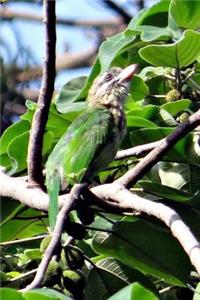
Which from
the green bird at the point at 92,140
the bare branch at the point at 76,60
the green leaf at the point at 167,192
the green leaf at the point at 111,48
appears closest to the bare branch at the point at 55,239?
the green bird at the point at 92,140

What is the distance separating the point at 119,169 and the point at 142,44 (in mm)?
335

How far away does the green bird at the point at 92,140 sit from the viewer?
97.5 inches

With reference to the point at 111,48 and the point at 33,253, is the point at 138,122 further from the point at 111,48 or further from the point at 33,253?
the point at 33,253

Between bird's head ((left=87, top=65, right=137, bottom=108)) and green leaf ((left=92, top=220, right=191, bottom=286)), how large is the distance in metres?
0.48

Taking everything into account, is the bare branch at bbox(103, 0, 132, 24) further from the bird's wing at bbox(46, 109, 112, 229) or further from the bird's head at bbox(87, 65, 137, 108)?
the bird's wing at bbox(46, 109, 112, 229)

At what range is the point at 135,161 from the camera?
2535mm

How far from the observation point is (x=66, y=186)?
2480 mm

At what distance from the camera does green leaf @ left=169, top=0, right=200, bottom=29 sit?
2596 mm

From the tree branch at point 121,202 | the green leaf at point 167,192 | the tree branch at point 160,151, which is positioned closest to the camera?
the tree branch at point 121,202

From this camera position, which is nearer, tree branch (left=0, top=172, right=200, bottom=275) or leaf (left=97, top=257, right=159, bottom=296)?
tree branch (left=0, top=172, right=200, bottom=275)

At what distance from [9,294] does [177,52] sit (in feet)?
3.34

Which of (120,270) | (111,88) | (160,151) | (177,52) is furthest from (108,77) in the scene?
(160,151)

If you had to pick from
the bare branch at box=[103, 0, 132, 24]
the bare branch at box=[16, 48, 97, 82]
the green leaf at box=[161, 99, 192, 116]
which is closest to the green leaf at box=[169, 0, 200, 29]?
the green leaf at box=[161, 99, 192, 116]

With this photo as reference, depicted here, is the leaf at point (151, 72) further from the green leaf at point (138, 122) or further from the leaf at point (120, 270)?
the leaf at point (120, 270)
